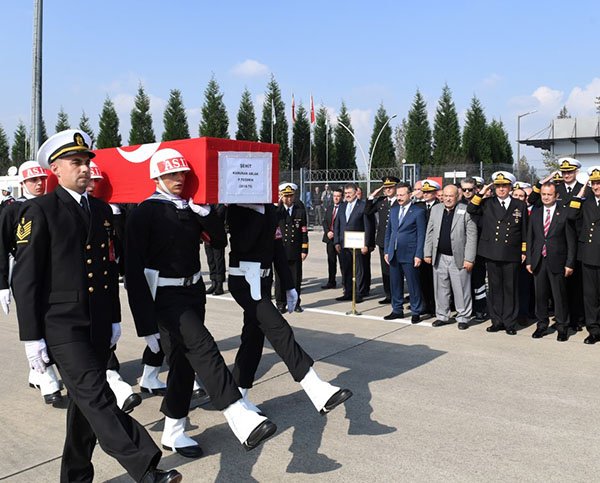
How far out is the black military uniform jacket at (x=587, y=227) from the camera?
705 centimetres

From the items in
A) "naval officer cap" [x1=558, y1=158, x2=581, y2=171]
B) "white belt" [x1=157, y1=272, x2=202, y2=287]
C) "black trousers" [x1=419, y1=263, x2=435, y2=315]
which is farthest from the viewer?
"black trousers" [x1=419, y1=263, x2=435, y2=315]

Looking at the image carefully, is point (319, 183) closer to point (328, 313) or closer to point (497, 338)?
point (328, 313)

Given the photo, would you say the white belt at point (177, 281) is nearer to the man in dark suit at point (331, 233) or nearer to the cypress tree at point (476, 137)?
the man in dark suit at point (331, 233)

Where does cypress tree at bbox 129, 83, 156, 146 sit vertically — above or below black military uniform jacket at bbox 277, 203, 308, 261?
above

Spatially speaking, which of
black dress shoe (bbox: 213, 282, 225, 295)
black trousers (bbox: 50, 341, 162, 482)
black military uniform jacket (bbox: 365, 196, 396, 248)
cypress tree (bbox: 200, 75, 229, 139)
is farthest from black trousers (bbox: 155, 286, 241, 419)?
cypress tree (bbox: 200, 75, 229, 139)

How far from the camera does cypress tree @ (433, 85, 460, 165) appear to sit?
4094cm

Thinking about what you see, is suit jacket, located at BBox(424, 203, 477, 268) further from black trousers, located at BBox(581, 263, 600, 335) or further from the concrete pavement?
black trousers, located at BBox(581, 263, 600, 335)

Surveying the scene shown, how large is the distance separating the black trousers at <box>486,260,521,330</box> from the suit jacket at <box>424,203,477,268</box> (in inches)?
13.5

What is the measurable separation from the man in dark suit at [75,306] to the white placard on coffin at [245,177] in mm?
1114

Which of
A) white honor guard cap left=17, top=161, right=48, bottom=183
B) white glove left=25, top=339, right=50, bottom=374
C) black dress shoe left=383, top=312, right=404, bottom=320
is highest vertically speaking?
white honor guard cap left=17, top=161, right=48, bottom=183

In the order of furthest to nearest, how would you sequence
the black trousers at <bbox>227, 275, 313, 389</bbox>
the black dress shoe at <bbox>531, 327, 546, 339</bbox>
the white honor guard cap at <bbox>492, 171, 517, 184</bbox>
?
the white honor guard cap at <bbox>492, 171, 517, 184</bbox> → the black dress shoe at <bbox>531, 327, 546, 339</bbox> → the black trousers at <bbox>227, 275, 313, 389</bbox>

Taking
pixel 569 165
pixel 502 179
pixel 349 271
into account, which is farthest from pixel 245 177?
pixel 349 271

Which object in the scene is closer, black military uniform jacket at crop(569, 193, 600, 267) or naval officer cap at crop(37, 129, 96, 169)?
naval officer cap at crop(37, 129, 96, 169)

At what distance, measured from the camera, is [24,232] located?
3.16m
